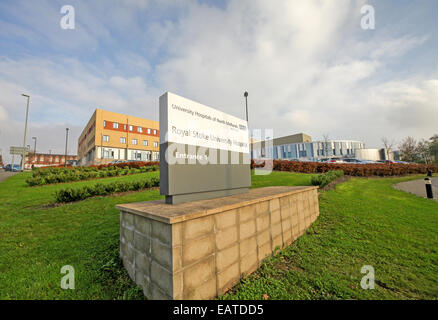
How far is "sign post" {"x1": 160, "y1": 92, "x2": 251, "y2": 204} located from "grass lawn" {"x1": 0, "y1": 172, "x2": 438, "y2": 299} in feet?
5.66

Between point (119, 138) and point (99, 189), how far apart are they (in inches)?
1521

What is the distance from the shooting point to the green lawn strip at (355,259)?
269 cm

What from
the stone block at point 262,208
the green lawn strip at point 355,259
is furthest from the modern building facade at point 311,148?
the stone block at point 262,208

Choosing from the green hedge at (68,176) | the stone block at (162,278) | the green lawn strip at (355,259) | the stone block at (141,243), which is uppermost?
the green hedge at (68,176)

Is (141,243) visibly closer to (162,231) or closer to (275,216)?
(162,231)

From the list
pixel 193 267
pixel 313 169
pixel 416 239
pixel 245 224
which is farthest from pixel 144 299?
pixel 313 169

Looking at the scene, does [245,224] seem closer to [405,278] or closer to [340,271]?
[340,271]

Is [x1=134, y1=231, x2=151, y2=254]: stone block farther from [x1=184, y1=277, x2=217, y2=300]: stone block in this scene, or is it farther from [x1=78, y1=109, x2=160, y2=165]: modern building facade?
[x1=78, y1=109, x2=160, y2=165]: modern building facade

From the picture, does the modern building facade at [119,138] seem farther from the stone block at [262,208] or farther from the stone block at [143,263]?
the stone block at [262,208]

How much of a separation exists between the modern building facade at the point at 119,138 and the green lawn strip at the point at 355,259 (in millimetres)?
42329

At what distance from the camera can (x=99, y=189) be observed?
26.4 feet

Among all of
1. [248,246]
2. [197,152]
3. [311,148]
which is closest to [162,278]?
[248,246]

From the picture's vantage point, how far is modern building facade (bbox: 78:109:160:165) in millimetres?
38222
